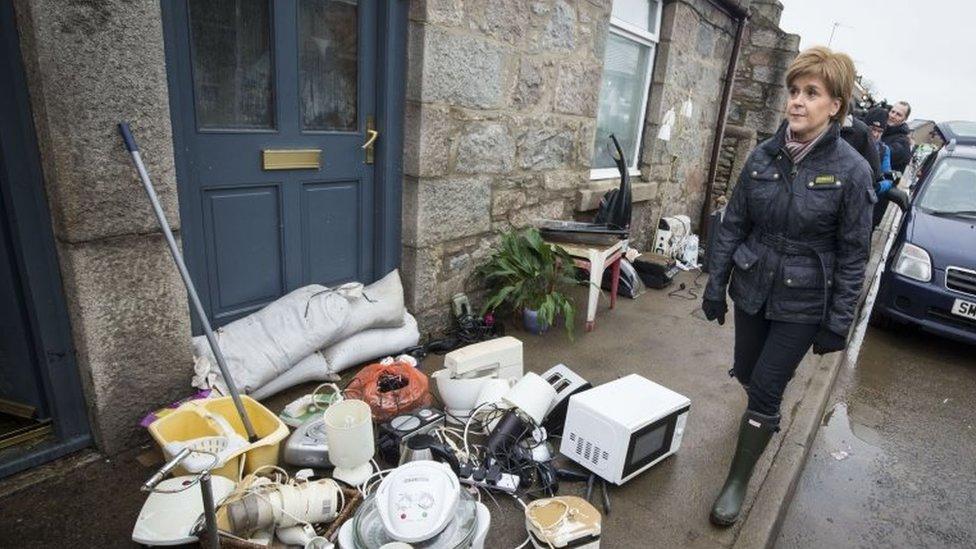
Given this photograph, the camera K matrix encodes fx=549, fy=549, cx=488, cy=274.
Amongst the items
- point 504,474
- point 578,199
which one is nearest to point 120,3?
point 504,474

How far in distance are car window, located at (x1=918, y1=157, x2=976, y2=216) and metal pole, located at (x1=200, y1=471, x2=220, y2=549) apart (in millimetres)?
6538

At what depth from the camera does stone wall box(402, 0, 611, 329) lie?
144 inches

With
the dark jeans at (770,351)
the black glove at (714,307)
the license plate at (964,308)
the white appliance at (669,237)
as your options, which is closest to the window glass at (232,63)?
the black glove at (714,307)

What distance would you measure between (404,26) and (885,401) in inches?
175

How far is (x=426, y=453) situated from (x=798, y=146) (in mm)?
2141

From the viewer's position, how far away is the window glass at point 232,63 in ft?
9.29

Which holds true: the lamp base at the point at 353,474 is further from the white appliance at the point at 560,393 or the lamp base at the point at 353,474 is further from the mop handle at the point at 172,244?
the white appliance at the point at 560,393

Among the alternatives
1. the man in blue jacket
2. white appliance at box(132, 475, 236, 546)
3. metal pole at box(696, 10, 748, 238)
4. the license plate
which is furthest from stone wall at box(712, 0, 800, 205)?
white appliance at box(132, 475, 236, 546)

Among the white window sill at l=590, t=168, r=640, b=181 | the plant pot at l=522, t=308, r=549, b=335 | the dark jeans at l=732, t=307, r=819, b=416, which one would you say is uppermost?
the white window sill at l=590, t=168, r=640, b=181

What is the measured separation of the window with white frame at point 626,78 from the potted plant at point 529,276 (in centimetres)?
181

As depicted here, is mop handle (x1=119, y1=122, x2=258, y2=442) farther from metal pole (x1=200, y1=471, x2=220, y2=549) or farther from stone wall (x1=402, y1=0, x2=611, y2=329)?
stone wall (x1=402, y1=0, x2=611, y2=329)

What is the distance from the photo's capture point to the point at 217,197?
9.88 ft

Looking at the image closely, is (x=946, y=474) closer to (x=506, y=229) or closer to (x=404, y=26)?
(x=506, y=229)

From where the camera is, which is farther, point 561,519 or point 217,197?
point 217,197
